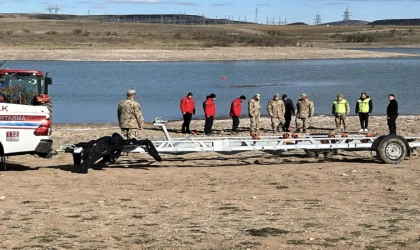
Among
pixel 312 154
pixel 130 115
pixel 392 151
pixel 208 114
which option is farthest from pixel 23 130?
pixel 208 114

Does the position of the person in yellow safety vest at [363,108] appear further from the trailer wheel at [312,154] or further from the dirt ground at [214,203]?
the trailer wheel at [312,154]

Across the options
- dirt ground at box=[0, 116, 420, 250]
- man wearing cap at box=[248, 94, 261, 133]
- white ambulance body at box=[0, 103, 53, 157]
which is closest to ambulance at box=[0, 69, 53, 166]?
white ambulance body at box=[0, 103, 53, 157]

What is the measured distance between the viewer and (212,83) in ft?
161

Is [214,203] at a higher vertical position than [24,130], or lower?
lower

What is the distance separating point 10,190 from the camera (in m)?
12.7

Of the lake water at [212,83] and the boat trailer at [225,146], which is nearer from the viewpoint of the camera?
the boat trailer at [225,146]

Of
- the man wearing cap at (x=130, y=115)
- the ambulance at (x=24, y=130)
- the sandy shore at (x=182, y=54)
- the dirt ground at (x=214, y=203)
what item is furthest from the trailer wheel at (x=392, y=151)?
the sandy shore at (x=182, y=54)

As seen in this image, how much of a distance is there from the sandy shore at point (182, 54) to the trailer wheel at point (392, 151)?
196ft

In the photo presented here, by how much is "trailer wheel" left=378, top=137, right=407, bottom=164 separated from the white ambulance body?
6.73m

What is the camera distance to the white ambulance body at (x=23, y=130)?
45.7ft

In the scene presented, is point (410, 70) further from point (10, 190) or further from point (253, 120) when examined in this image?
point (10, 190)

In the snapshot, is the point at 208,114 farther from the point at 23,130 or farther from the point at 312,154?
the point at 23,130

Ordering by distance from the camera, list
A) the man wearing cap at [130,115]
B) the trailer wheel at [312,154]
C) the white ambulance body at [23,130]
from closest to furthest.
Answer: the white ambulance body at [23,130]
the man wearing cap at [130,115]
the trailer wheel at [312,154]

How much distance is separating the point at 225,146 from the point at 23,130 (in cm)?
397
